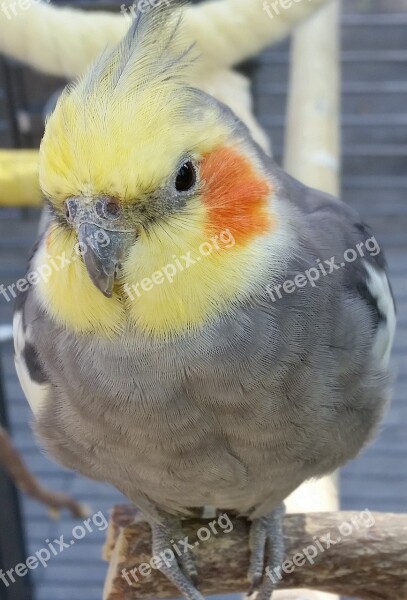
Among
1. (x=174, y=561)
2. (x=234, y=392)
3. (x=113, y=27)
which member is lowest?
(x=174, y=561)

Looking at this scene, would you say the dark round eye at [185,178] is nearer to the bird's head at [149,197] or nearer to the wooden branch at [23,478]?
the bird's head at [149,197]

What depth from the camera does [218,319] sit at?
2.00 feet

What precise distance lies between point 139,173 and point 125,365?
183 millimetres

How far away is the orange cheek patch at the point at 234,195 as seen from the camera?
0.58 metres

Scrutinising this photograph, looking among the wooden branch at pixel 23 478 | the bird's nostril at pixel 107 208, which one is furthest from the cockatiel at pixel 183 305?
the wooden branch at pixel 23 478

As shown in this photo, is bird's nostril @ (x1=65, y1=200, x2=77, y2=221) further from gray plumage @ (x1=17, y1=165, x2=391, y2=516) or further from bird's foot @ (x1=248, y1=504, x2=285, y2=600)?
bird's foot @ (x1=248, y1=504, x2=285, y2=600)

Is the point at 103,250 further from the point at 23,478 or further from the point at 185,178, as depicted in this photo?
the point at 23,478

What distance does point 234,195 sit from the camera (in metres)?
0.60

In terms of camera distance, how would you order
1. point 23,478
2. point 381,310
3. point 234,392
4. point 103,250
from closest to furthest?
1. point 103,250
2. point 234,392
3. point 381,310
4. point 23,478

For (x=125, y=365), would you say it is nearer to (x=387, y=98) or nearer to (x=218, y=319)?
(x=218, y=319)

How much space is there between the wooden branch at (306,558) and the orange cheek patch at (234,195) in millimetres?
381

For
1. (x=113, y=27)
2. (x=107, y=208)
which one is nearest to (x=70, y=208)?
(x=107, y=208)

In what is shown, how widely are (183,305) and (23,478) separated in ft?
2.71

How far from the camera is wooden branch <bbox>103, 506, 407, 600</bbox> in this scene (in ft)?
2.54
